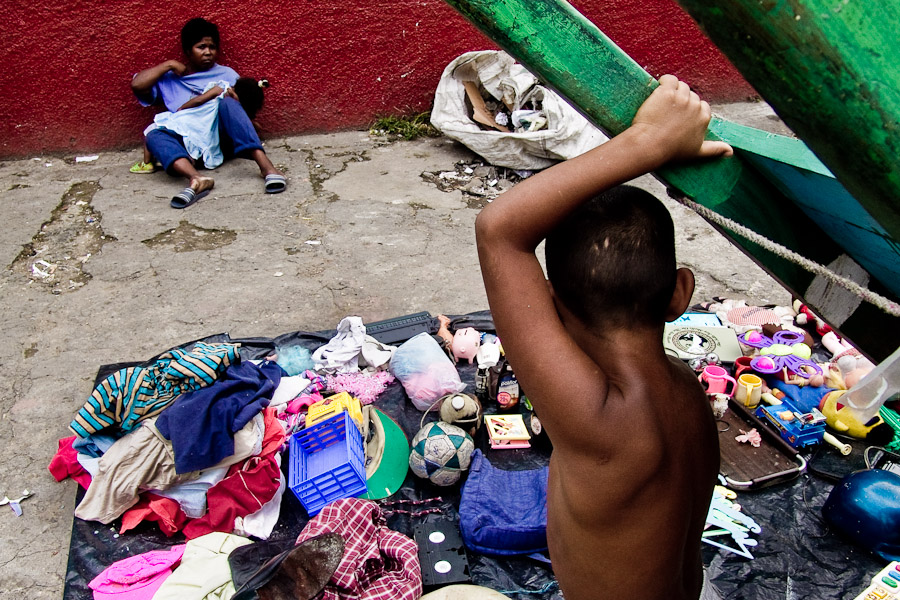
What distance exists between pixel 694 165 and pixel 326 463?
2218 millimetres

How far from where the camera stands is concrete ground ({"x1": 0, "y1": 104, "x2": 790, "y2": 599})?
3.34 m

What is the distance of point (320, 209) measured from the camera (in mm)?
5531

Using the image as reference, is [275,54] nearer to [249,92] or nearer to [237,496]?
[249,92]

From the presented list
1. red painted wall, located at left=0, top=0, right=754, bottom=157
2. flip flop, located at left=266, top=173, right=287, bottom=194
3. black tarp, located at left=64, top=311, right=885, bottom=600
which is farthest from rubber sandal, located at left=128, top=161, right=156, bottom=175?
black tarp, located at left=64, top=311, right=885, bottom=600

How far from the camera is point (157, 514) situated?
2754 mm

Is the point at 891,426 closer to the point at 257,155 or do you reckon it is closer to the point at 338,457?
the point at 338,457

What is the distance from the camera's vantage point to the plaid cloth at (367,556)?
2.35 meters

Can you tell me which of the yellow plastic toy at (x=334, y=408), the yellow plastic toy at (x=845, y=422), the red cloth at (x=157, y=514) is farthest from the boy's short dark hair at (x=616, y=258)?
the yellow plastic toy at (x=845, y=422)

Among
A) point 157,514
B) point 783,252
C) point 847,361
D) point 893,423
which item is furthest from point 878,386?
point 847,361

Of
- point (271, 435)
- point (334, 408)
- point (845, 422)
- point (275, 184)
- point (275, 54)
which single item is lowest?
point (275, 184)

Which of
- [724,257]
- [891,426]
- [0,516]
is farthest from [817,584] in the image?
[0,516]

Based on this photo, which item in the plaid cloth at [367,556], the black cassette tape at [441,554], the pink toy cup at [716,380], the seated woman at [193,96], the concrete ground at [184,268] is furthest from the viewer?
the seated woman at [193,96]

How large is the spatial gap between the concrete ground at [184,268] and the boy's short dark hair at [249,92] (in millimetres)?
500

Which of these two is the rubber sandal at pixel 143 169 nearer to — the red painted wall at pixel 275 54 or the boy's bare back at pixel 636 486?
the red painted wall at pixel 275 54
